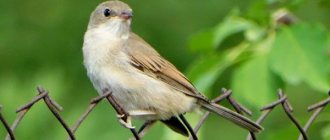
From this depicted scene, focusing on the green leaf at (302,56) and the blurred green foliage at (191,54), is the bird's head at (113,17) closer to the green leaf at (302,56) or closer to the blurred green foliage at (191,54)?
the blurred green foliage at (191,54)

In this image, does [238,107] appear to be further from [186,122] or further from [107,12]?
[107,12]

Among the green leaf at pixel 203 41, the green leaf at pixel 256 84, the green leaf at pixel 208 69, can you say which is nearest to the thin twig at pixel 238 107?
the green leaf at pixel 256 84

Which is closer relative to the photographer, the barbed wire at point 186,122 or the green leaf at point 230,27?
the barbed wire at point 186,122

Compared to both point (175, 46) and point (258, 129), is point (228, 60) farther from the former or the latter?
point (175, 46)

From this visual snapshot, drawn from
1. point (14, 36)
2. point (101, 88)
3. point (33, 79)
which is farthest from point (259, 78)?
point (14, 36)

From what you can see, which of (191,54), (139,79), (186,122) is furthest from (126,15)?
(191,54)

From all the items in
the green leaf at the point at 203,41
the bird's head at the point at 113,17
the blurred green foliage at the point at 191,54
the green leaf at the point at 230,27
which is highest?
the bird's head at the point at 113,17
